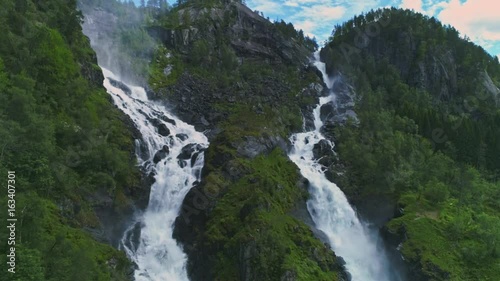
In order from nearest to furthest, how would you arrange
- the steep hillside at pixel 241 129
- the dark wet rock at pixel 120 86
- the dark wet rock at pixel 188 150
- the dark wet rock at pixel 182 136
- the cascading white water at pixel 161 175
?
the steep hillside at pixel 241 129 < the cascading white water at pixel 161 175 < the dark wet rock at pixel 188 150 < the dark wet rock at pixel 182 136 < the dark wet rock at pixel 120 86

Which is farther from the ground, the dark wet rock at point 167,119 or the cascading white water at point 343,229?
the dark wet rock at point 167,119

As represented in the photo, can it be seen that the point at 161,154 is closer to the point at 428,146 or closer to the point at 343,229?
the point at 343,229

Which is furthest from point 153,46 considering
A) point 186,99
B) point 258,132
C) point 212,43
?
point 258,132

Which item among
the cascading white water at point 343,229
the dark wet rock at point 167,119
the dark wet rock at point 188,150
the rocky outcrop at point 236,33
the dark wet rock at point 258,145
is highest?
the rocky outcrop at point 236,33

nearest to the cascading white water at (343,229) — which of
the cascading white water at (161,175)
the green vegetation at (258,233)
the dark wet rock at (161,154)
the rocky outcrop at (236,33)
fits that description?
the green vegetation at (258,233)

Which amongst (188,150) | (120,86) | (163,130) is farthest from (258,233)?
(120,86)

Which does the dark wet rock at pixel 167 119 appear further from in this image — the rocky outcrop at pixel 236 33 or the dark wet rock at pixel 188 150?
the rocky outcrop at pixel 236 33

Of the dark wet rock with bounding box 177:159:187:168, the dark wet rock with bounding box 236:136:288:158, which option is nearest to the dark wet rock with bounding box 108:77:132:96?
the dark wet rock with bounding box 177:159:187:168

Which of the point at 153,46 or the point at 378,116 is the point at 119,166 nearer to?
the point at 378,116

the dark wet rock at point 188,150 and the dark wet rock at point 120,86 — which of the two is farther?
the dark wet rock at point 120,86
